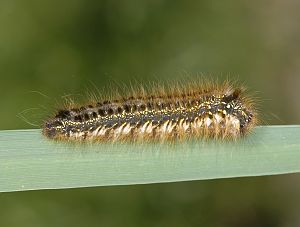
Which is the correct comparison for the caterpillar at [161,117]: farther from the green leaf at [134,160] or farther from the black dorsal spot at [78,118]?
the green leaf at [134,160]

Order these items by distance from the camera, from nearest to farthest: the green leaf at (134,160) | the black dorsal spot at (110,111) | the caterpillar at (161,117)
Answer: the green leaf at (134,160) < the caterpillar at (161,117) < the black dorsal spot at (110,111)

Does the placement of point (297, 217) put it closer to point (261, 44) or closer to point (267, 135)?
point (261, 44)

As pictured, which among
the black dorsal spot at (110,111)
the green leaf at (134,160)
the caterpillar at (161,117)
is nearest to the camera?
the green leaf at (134,160)

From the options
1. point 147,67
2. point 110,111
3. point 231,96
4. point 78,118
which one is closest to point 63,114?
point 78,118

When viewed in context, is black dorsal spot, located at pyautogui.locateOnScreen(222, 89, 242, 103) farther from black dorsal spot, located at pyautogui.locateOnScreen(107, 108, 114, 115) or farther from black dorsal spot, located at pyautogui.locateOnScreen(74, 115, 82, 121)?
black dorsal spot, located at pyautogui.locateOnScreen(74, 115, 82, 121)

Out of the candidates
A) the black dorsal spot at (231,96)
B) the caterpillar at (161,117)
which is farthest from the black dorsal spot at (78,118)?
the black dorsal spot at (231,96)

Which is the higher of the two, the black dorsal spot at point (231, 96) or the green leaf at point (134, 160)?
the black dorsal spot at point (231, 96)
